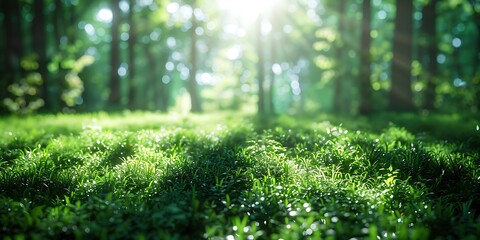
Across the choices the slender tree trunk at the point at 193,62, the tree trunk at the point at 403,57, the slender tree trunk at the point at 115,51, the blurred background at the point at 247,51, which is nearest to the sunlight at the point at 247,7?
the blurred background at the point at 247,51

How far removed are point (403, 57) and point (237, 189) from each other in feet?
35.3

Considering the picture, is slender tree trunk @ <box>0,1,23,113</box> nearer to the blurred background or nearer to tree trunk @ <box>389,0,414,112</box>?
the blurred background

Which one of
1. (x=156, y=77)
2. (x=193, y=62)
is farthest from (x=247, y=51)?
(x=156, y=77)

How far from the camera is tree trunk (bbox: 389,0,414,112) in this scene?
41.8 ft

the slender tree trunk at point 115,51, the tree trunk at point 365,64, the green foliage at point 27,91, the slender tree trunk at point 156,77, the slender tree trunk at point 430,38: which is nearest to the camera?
the tree trunk at point 365,64

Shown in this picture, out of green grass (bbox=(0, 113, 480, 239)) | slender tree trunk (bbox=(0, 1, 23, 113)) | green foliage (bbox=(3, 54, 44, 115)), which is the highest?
slender tree trunk (bbox=(0, 1, 23, 113))

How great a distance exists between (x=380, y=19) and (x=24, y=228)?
28802 mm

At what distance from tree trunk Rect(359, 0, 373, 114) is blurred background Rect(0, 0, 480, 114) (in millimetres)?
36

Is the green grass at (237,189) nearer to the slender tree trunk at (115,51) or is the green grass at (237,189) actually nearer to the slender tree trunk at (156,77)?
the slender tree trunk at (115,51)

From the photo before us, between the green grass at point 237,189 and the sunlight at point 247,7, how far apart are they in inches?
476

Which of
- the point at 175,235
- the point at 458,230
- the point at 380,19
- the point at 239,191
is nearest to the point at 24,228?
the point at 175,235

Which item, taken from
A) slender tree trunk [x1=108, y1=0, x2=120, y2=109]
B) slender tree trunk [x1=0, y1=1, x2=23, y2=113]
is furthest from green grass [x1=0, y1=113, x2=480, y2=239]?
slender tree trunk [x1=108, y1=0, x2=120, y2=109]

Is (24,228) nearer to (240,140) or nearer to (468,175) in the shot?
(240,140)

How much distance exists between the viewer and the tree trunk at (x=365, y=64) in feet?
41.4
